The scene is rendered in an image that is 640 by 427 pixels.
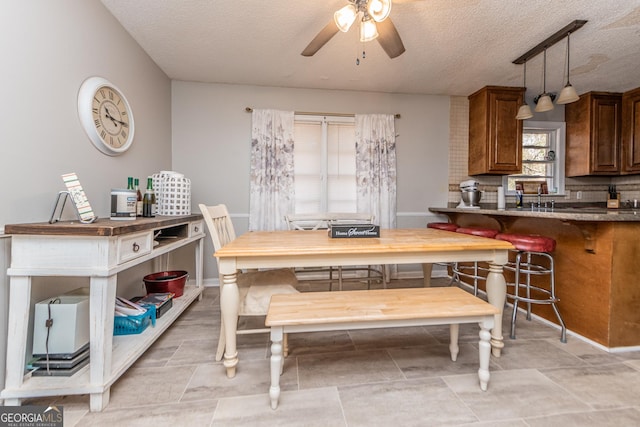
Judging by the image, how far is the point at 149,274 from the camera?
260 centimetres

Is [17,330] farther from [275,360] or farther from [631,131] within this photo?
[631,131]

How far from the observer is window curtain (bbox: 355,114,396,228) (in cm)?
346

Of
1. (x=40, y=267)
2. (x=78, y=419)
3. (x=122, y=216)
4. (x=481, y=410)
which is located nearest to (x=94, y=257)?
(x=40, y=267)

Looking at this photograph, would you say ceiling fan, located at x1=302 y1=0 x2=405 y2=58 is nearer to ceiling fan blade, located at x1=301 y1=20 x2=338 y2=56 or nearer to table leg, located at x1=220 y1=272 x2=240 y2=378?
ceiling fan blade, located at x1=301 y1=20 x2=338 y2=56

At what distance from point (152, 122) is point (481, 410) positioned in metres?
3.43

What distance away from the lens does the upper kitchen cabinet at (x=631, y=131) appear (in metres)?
3.44

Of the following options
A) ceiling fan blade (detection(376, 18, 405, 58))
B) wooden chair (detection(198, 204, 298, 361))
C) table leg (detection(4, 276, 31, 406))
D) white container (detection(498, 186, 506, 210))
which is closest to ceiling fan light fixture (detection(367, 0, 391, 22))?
ceiling fan blade (detection(376, 18, 405, 58))

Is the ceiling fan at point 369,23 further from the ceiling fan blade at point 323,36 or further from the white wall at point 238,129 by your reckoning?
the white wall at point 238,129

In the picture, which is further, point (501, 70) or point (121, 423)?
point (501, 70)

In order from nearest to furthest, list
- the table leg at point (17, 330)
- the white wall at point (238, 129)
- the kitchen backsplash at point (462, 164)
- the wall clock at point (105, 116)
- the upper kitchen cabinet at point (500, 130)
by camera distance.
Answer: the table leg at point (17, 330) → the wall clock at point (105, 116) → the white wall at point (238, 129) → the upper kitchen cabinet at point (500, 130) → the kitchen backsplash at point (462, 164)

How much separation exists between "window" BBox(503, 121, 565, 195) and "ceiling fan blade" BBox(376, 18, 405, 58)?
2840 millimetres

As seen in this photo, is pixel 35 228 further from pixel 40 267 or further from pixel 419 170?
pixel 419 170

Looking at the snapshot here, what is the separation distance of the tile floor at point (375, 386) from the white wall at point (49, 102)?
0.74 m

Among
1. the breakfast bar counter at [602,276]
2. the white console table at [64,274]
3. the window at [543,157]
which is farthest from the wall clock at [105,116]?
the window at [543,157]
